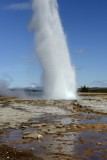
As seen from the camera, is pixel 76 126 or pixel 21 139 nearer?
pixel 21 139

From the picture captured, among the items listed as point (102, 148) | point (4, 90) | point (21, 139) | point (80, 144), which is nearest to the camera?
point (102, 148)

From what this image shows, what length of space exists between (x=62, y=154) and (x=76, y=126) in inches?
302

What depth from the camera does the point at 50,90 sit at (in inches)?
2409

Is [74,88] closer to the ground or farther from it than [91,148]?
farther from it

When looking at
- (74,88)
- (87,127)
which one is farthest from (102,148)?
(74,88)

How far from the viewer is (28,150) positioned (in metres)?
13.6

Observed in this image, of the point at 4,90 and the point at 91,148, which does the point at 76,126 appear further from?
the point at 4,90

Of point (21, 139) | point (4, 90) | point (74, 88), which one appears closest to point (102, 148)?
point (21, 139)

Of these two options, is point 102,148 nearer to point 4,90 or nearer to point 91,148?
point 91,148

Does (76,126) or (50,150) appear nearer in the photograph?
(50,150)

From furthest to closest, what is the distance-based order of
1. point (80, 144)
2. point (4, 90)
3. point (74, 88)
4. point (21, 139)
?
1. point (4, 90)
2. point (74, 88)
3. point (21, 139)
4. point (80, 144)

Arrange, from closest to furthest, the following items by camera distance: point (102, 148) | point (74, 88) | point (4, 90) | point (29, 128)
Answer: point (102, 148) < point (29, 128) < point (74, 88) < point (4, 90)

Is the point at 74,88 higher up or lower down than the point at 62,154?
higher up

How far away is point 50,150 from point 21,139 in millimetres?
2880
